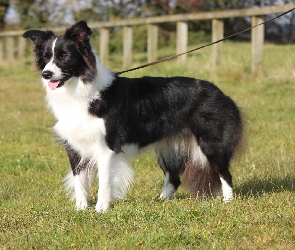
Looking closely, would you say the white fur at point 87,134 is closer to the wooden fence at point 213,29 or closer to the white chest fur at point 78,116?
the white chest fur at point 78,116

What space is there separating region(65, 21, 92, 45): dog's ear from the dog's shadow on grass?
232 centimetres

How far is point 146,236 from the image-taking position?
177 inches

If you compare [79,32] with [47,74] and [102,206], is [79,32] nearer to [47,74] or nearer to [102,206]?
[47,74]

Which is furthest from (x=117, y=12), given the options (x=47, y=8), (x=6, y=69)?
(x=6, y=69)

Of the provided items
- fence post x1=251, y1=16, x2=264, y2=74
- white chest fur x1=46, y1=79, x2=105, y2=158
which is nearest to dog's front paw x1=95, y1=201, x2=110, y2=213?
white chest fur x1=46, y1=79, x2=105, y2=158

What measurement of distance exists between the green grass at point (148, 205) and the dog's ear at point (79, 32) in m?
0.69

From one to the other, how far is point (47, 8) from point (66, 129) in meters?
28.4

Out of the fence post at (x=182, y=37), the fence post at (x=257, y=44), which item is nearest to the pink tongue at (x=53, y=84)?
the fence post at (x=257, y=44)

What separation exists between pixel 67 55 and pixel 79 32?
0.81ft

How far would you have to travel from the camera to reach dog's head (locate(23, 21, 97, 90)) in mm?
5348

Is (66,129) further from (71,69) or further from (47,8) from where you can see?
(47,8)

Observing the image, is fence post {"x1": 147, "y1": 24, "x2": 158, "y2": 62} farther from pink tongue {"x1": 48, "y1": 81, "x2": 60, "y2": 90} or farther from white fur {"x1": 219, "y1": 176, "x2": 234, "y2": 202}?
pink tongue {"x1": 48, "y1": 81, "x2": 60, "y2": 90}

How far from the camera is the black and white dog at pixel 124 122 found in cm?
545

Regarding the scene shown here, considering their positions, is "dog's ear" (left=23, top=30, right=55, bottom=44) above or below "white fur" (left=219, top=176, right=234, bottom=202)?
above
